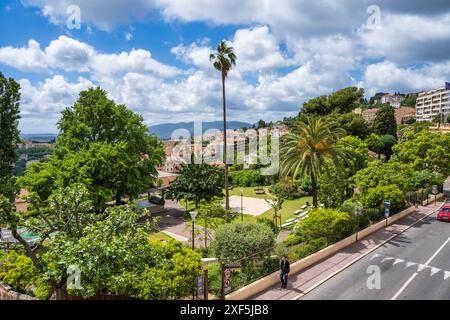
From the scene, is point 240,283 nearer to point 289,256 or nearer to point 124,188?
point 289,256

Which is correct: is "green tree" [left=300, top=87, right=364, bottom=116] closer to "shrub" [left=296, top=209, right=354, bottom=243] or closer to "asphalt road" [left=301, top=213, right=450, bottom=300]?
"asphalt road" [left=301, top=213, right=450, bottom=300]

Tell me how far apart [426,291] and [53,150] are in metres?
30.9

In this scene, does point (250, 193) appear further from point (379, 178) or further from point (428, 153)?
point (379, 178)

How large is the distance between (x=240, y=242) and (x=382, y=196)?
16426 millimetres

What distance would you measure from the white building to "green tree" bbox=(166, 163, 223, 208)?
129463mm

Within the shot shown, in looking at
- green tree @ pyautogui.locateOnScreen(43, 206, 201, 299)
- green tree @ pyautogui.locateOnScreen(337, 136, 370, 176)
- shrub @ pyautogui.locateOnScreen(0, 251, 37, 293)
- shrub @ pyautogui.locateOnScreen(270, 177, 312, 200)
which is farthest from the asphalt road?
shrub @ pyautogui.locateOnScreen(270, 177, 312, 200)

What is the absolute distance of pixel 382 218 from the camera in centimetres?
2733

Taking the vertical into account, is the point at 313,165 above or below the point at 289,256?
above

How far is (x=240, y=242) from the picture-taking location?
55.0 feet

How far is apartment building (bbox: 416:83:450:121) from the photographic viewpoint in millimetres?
137750

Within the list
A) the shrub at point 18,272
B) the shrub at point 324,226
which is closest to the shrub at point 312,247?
the shrub at point 324,226

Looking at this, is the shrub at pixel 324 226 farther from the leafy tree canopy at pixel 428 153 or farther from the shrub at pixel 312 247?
the leafy tree canopy at pixel 428 153

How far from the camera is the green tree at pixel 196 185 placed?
3753 cm
